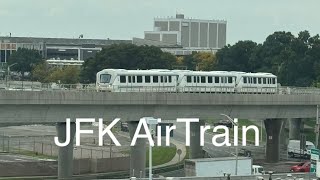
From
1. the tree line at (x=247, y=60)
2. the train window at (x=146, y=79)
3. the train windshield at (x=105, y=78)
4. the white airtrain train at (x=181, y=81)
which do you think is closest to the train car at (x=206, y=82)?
the white airtrain train at (x=181, y=81)

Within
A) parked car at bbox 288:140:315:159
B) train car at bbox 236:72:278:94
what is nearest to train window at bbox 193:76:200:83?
train car at bbox 236:72:278:94

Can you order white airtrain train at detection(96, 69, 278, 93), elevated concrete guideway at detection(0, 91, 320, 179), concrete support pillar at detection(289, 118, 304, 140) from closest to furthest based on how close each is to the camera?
elevated concrete guideway at detection(0, 91, 320, 179), white airtrain train at detection(96, 69, 278, 93), concrete support pillar at detection(289, 118, 304, 140)

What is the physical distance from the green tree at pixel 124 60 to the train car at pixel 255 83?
7158 cm

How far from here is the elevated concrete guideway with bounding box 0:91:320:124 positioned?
201 feet

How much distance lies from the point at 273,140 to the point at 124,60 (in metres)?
79.1

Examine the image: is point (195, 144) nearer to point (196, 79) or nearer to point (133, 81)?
point (196, 79)

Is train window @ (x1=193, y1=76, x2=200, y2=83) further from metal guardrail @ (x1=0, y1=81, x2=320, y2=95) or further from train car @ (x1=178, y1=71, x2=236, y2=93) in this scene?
metal guardrail @ (x1=0, y1=81, x2=320, y2=95)

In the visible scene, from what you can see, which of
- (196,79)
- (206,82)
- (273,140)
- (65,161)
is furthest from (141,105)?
(273,140)

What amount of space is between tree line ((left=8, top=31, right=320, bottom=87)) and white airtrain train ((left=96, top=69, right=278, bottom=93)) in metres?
52.3

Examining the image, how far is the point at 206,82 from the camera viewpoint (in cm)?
8262

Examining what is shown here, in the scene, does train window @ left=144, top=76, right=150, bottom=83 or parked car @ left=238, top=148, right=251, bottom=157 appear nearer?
train window @ left=144, top=76, right=150, bottom=83

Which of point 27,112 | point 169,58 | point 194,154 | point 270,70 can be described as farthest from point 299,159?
point 169,58

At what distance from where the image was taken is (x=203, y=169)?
50719 millimetres

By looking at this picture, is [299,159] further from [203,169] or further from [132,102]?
[203,169]
